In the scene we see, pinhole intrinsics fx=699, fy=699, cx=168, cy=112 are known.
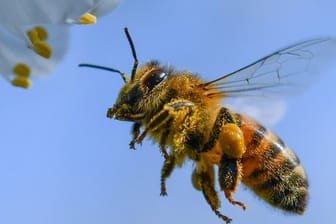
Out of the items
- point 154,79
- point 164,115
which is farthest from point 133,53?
point 164,115

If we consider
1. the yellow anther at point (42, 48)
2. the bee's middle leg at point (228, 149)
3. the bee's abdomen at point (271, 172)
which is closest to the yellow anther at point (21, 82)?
the yellow anther at point (42, 48)

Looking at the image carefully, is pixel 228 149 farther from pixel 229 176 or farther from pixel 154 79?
pixel 154 79

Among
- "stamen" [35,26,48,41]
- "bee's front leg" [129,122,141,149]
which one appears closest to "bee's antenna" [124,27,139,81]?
"bee's front leg" [129,122,141,149]

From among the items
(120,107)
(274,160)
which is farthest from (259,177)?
(120,107)

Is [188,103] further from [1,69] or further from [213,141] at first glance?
[1,69]

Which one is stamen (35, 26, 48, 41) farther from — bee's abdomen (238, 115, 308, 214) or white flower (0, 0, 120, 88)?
bee's abdomen (238, 115, 308, 214)

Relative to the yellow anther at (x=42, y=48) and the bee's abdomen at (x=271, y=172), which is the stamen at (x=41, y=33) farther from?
the bee's abdomen at (x=271, y=172)

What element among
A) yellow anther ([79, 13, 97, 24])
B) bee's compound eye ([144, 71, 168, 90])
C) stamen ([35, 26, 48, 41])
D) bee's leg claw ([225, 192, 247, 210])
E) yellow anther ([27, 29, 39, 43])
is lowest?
bee's leg claw ([225, 192, 247, 210])
